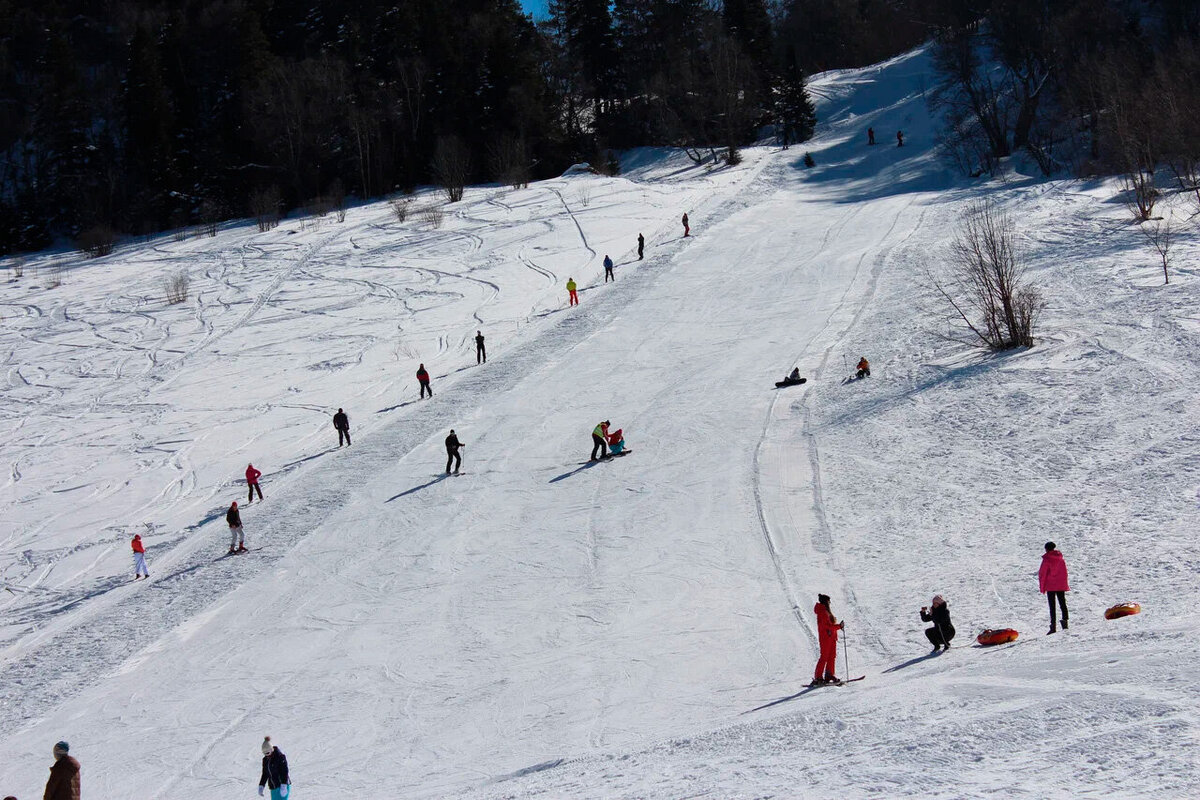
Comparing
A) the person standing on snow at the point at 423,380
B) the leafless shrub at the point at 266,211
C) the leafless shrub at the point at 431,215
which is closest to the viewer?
the person standing on snow at the point at 423,380

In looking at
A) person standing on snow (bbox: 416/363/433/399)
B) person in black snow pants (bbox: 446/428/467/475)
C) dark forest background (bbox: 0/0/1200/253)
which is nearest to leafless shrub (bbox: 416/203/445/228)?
dark forest background (bbox: 0/0/1200/253)

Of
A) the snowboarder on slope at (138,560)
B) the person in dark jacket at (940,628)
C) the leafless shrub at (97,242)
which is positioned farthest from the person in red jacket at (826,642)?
the leafless shrub at (97,242)

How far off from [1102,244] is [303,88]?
1847 inches

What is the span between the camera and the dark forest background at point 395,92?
52.1 meters

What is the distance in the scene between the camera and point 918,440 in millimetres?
19359

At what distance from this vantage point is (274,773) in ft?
32.9

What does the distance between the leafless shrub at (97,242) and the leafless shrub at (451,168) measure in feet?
58.3

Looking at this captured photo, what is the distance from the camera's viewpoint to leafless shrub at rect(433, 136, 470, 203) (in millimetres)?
53000

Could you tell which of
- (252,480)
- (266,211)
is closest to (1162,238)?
(252,480)

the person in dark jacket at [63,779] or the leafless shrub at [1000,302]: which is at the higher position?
the leafless shrub at [1000,302]

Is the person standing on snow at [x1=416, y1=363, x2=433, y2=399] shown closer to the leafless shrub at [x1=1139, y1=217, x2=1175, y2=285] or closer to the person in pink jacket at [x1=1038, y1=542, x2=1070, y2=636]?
the person in pink jacket at [x1=1038, y1=542, x2=1070, y2=636]

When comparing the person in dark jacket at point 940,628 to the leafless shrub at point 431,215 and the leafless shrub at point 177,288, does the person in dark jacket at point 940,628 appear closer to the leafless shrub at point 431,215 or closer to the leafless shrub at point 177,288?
the leafless shrub at point 177,288

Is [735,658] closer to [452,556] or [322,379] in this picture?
[452,556]

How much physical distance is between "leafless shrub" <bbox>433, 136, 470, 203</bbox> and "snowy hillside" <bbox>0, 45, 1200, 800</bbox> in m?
17.2
